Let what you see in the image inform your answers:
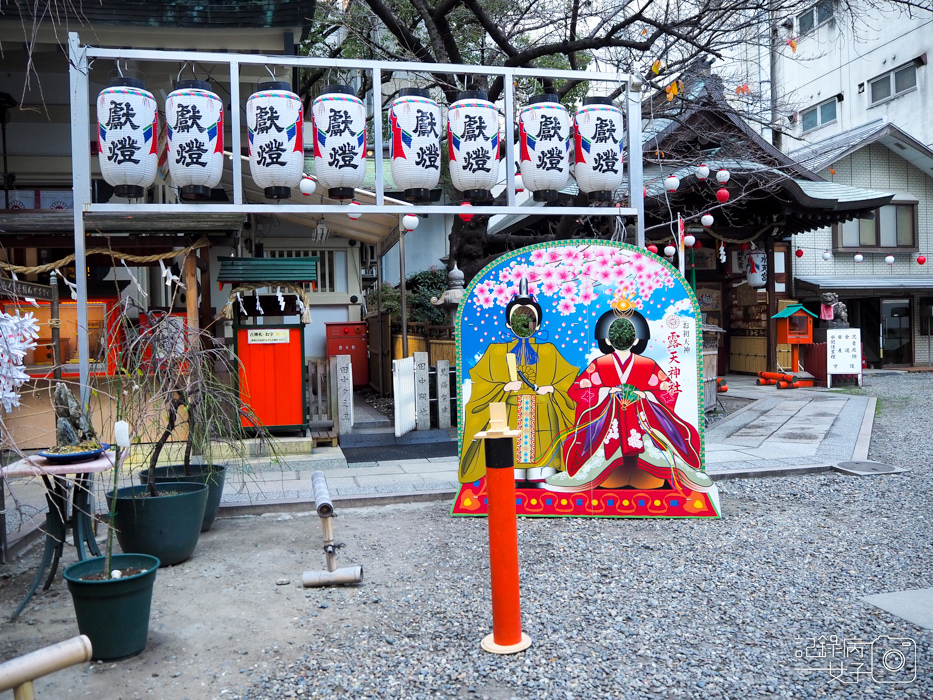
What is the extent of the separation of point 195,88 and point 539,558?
16.6 ft

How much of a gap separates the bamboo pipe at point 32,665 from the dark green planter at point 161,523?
3445 millimetres

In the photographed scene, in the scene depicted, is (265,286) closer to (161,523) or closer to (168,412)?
(168,412)

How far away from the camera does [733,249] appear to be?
19.4m

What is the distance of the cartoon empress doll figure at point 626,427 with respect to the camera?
6777mm

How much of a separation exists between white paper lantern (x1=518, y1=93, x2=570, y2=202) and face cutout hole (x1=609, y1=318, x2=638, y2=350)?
1578 millimetres

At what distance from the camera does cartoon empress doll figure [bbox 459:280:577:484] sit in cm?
686

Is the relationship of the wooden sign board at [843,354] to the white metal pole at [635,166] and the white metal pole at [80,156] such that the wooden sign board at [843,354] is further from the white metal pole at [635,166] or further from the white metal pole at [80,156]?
the white metal pole at [80,156]

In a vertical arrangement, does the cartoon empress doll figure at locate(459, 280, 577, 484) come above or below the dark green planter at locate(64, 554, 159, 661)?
above

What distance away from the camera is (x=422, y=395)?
428 inches

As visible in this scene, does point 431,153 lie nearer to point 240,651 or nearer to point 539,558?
point 539,558

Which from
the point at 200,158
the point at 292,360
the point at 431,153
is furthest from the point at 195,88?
the point at 292,360

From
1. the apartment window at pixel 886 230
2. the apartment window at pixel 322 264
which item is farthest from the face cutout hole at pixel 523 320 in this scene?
the apartment window at pixel 886 230

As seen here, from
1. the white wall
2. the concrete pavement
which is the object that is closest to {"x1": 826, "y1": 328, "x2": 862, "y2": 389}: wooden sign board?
the concrete pavement

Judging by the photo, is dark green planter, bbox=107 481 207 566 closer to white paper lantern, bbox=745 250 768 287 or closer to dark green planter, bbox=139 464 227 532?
dark green planter, bbox=139 464 227 532
